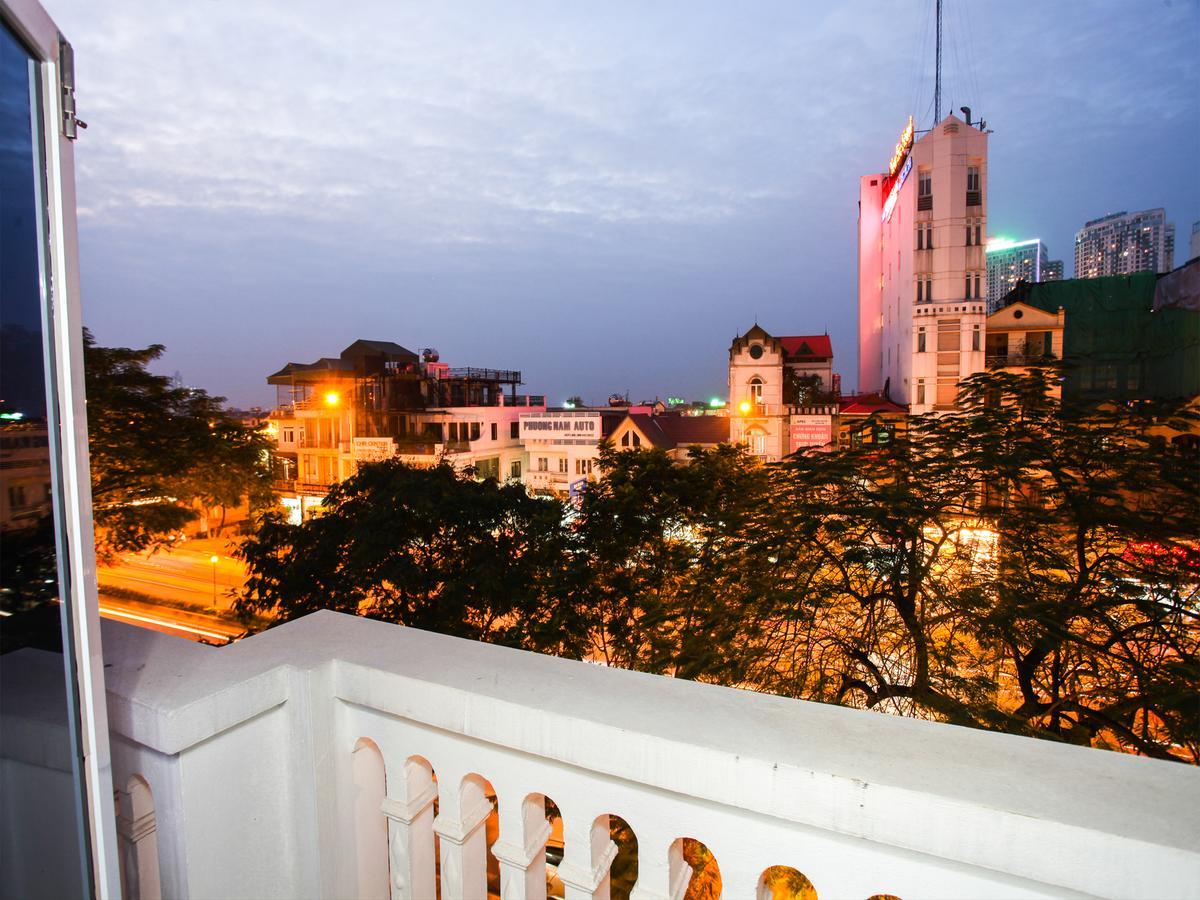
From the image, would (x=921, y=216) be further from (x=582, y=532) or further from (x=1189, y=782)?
(x=1189, y=782)

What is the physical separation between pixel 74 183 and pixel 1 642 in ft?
1.66

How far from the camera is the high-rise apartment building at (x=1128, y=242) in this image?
4.78m

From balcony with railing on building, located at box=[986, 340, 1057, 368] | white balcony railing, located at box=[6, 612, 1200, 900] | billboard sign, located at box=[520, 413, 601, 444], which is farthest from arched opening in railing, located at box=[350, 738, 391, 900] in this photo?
billboard sign, located at box=[520, 413, 601, 444]

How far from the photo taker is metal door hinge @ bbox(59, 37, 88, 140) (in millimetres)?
685

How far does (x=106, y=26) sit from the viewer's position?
1977 mm

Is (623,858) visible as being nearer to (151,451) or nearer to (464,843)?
(464,843)

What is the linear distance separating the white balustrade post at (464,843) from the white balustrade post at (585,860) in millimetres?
196

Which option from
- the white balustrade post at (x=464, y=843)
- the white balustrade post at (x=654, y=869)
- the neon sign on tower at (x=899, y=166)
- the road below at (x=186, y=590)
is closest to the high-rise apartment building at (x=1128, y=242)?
the white balustrade post at (x=654, y=869)

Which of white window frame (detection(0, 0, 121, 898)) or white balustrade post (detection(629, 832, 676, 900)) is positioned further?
white balustrade post (detection(629, 832, 676, 900))

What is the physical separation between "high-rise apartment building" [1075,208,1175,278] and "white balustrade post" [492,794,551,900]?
195 inches

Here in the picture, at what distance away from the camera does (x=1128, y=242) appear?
603 centimetres

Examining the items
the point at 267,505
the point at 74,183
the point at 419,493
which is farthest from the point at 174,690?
the point at 267,505

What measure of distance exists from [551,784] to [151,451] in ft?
27.0

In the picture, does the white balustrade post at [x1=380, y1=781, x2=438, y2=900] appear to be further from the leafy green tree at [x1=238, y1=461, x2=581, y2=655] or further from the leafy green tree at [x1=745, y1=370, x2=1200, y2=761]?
the leafy green tree at [x1=238, y1=461, x2=581, y2=655]
